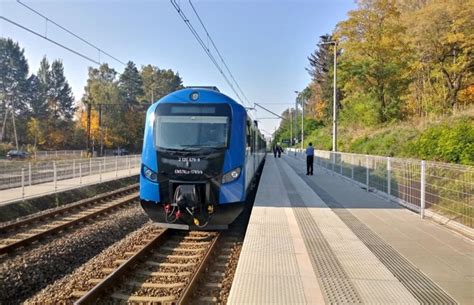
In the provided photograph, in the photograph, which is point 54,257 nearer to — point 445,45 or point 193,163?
point 193,163

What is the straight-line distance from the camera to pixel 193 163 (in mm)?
8109

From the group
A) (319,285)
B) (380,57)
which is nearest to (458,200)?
(319,285)

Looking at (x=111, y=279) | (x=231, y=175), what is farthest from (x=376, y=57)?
(x=111, y=279)

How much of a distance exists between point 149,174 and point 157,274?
2.57 meters

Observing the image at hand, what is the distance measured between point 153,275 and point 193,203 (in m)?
1.92

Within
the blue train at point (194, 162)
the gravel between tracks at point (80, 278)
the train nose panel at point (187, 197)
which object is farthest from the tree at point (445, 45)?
the gravel between tracks at point (80, 278)

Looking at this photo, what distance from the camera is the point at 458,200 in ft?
24.8

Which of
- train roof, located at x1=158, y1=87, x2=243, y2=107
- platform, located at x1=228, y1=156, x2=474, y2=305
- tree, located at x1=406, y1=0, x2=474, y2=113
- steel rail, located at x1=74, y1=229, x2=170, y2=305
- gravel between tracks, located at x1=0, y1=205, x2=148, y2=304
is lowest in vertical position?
gravel between tracks, located at x1=0, y1=205, x2=148, y2=304

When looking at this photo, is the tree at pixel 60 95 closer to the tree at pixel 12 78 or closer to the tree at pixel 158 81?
the tree at pixel 12 78

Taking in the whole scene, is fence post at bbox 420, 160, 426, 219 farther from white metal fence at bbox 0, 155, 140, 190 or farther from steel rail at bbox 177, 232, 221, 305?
white metal fence at bbox 0, 155, 140, 190

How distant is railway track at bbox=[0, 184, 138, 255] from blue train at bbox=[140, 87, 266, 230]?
8.79 ft

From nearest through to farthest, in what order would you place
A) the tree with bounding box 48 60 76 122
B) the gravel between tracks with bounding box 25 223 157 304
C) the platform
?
the platform < the gravel between tracks with bounding box 25 223 157 304 < the tree with bounding box 48 60 76 122

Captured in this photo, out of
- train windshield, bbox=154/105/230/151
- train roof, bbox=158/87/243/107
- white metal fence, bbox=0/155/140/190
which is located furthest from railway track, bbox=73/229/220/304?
white metal fence, bbox=0/155/140/190

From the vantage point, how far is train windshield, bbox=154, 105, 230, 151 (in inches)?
329
